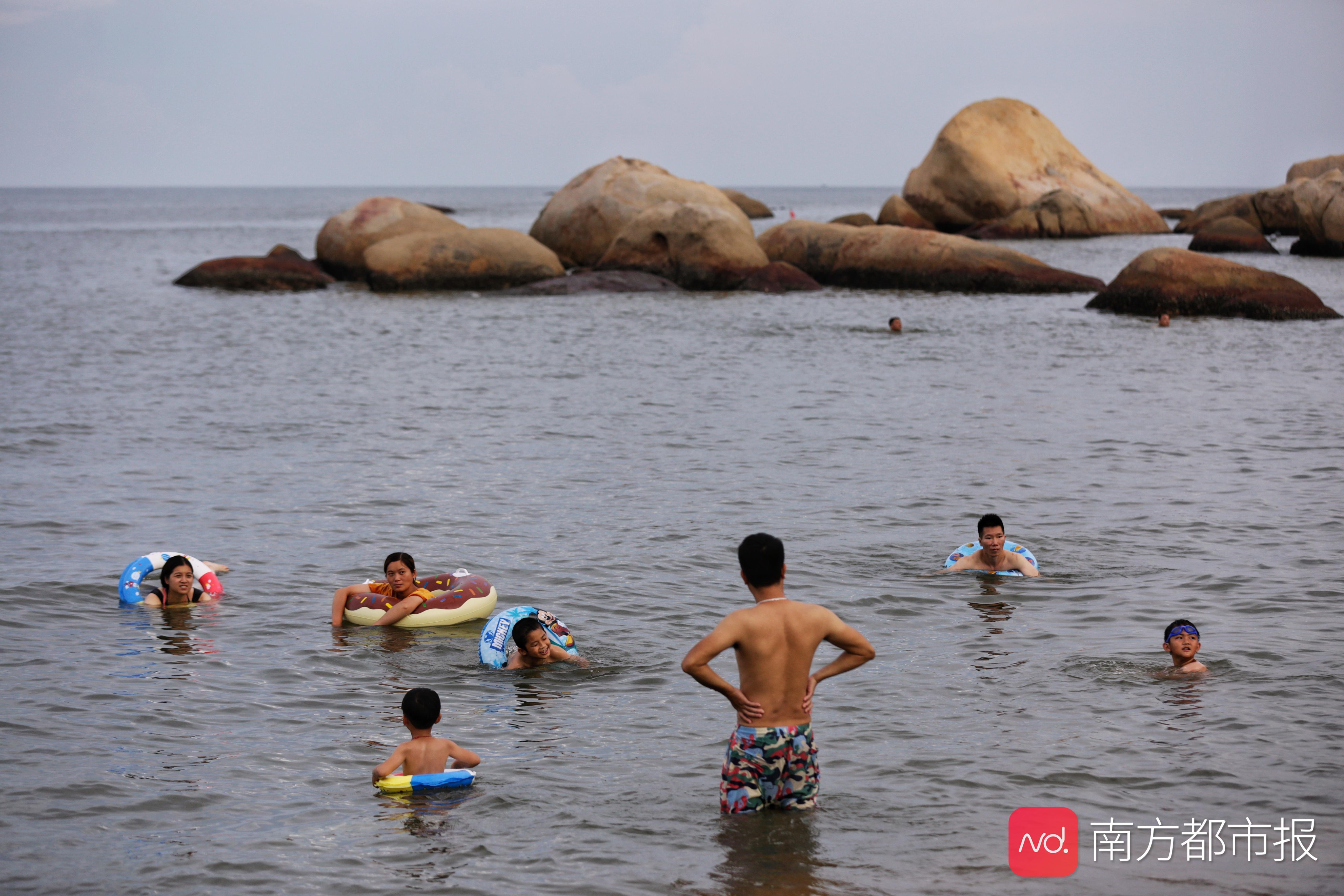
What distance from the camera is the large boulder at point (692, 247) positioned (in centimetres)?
4141

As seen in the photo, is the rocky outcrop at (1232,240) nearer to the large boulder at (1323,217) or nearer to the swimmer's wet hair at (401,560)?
the large boulder at (1323,217)

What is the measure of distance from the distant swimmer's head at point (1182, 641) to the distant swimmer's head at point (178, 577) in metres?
8.66

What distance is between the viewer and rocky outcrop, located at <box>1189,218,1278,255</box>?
53750 mm

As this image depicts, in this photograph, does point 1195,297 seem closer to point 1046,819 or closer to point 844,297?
point 844,297

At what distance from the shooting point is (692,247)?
41.6 m

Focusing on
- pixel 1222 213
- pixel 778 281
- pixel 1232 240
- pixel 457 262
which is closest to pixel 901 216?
pixel 1232 240

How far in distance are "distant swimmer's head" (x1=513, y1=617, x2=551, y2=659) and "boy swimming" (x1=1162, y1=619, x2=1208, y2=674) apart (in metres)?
4.99

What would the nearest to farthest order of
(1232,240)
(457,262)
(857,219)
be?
(457,262)
(1232,240)
(857,219)

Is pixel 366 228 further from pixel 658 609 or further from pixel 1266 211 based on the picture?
pixel 1266 211

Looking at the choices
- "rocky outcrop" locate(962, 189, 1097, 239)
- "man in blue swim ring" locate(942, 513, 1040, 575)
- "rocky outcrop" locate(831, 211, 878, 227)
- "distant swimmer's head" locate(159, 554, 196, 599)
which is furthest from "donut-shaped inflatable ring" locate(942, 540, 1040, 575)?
"rocky outcrop" locate(831, 211, 878, 227)

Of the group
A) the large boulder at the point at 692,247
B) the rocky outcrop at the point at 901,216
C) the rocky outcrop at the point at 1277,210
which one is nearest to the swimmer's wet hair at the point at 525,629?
the large boulder at the point at 692,247

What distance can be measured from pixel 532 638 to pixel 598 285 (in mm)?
31479

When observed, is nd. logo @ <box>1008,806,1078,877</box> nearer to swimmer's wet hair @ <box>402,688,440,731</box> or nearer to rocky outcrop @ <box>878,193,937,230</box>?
swimmer's wet hair @ <box>402,688,440,731</box>

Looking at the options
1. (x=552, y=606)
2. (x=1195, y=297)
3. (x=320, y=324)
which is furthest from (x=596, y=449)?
(x=1195, y=297)
